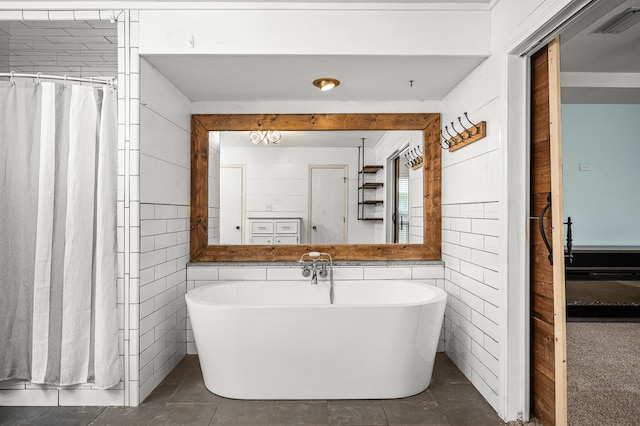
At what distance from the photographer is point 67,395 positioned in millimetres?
2193

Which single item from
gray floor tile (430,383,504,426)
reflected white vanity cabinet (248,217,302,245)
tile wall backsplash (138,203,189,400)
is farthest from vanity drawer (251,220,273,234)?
gray floor tile (430,383,504,426)

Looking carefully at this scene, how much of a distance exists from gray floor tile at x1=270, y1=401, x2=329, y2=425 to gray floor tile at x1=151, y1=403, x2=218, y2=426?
1.16 ft

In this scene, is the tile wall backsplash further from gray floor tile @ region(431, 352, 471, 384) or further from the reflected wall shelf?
gray floor tile @ region(431, 352, 471, 384)

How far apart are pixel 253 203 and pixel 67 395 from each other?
5.75 ft

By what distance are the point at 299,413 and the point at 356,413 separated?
312mm

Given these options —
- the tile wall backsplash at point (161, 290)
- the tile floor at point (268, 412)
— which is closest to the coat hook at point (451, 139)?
the tile floor at point (268, 412)

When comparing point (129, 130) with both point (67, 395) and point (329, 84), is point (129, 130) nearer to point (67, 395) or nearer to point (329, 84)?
point (329, 84)

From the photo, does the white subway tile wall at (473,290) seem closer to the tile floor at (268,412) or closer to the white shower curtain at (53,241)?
the tile floor at (268,412)

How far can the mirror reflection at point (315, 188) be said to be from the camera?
10.3ft

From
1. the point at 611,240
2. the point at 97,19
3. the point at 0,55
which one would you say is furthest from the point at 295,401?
the point at 0,55

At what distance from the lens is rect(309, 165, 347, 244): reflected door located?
317 cm

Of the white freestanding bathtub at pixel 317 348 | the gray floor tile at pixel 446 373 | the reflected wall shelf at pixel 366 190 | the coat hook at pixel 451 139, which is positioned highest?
the coat hook at pixel 451 139

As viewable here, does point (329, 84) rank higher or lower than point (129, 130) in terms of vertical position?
higher

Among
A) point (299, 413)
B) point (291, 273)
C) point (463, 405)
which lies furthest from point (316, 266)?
point (463, 405)
